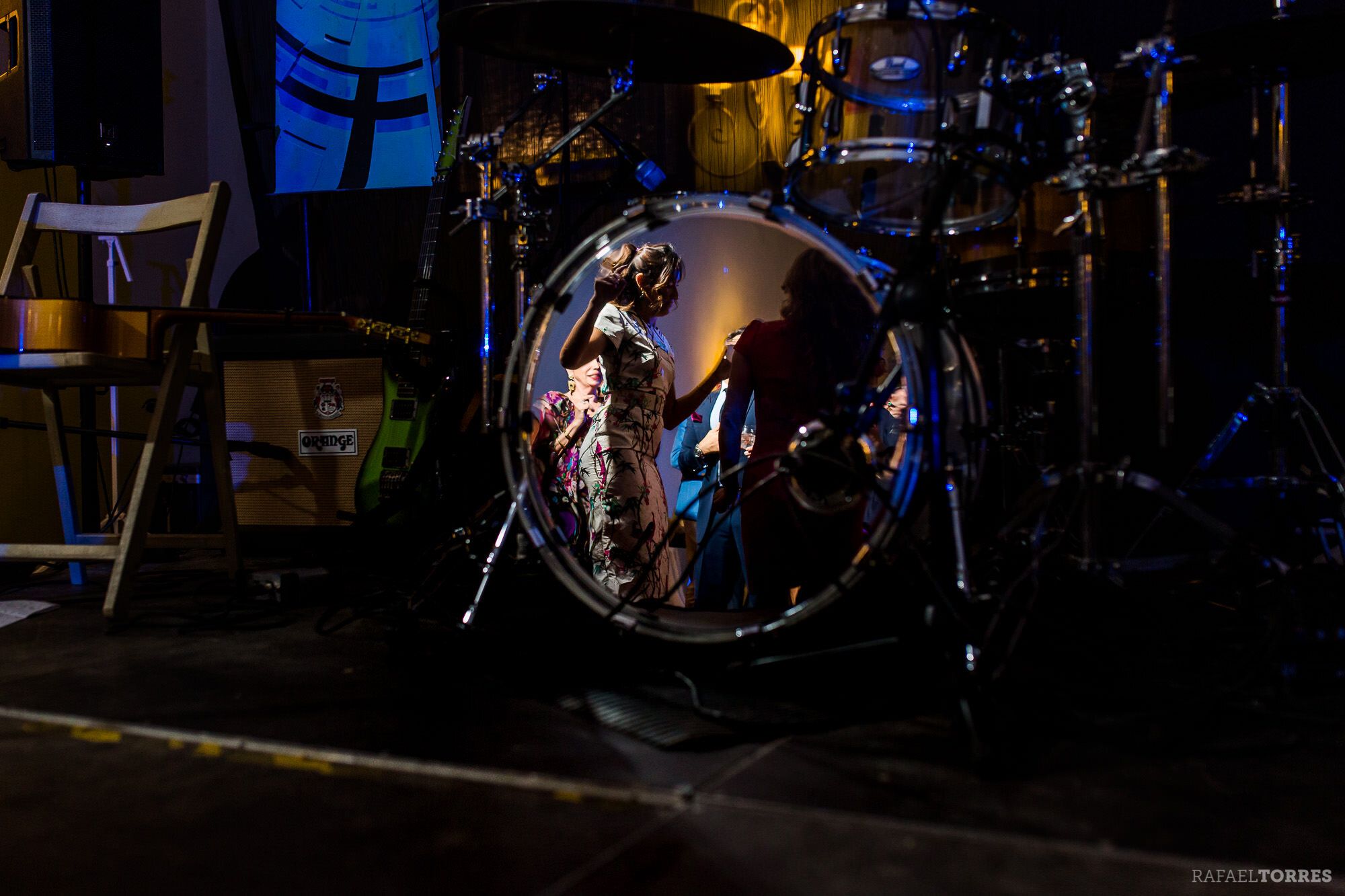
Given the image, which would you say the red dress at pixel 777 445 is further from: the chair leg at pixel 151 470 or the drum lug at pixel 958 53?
the chair leg at pixel 151 470

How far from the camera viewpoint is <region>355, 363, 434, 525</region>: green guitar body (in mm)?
3508

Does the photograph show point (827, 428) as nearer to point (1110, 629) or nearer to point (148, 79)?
point (1110, 629)

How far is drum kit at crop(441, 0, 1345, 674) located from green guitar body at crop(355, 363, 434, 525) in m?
1.10

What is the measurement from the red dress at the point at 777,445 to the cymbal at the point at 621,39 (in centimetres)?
76

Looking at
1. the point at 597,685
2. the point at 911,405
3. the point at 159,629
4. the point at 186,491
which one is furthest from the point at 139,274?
the point at 911,405

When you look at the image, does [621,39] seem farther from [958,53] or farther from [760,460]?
[760,460]

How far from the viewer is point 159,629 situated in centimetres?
258

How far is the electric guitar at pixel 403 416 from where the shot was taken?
351 cm

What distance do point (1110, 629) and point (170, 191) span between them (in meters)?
5.27

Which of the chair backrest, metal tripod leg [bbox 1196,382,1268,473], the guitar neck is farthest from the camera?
the guitar neck

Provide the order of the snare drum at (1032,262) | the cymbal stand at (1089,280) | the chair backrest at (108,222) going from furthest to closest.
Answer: the chair backrest at (108,222) → the snare drum at (1032,262) → the cymbal stand at (1089,280)

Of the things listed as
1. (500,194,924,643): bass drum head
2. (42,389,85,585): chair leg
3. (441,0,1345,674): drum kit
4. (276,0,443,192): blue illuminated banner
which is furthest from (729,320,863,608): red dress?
(276,0,443,192): blue illuminated banner

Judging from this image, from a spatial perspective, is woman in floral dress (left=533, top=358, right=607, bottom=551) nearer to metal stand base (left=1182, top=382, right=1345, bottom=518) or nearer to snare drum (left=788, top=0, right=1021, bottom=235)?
snare drum (left=788, top=0, right=1021, bottom=235)

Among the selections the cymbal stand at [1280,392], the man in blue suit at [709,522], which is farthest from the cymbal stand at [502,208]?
the cymbal stand at [1280,392]
